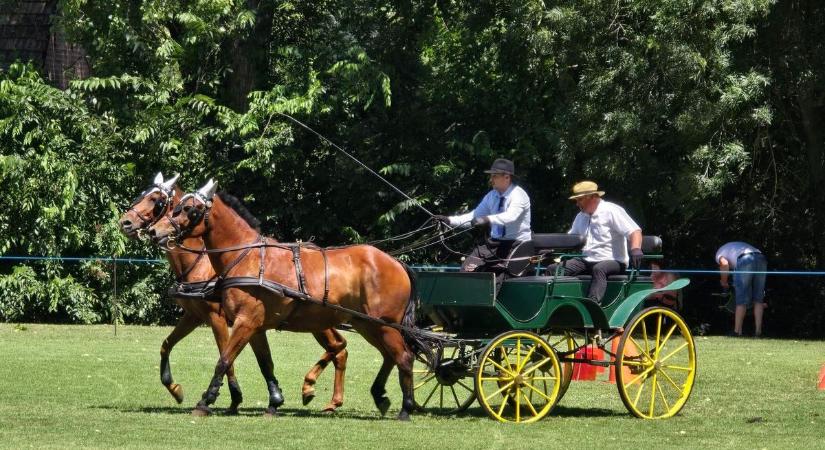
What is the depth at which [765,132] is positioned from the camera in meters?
21.7

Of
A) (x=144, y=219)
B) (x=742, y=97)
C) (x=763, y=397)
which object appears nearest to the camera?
(x=144, y=219)

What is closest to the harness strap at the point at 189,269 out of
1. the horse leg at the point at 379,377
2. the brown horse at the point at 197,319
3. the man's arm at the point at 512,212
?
the brown horse at the point at 197,319

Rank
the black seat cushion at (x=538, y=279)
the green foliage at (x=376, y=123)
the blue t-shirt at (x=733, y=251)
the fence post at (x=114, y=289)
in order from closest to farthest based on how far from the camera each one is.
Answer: the black seat cushion at (x=538, y=279), the green foliage at (x=376, y=123), the fence post at (x=114, y=289), the blue t-shirt at (x=733, y=251)

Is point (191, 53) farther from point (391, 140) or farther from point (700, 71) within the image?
point (700, 71)

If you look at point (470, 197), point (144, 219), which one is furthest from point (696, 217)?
point (144, 219)

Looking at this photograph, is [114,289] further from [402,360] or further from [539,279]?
[539,279]

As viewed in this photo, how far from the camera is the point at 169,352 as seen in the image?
12.1m

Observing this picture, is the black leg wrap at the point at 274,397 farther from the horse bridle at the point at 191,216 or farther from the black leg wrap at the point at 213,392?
the horse bridle at the point at 191,216

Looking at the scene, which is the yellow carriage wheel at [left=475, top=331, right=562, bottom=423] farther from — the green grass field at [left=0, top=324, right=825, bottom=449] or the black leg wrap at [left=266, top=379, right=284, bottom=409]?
the black leg wrap at [left=266, top=379, right=284, bottom=409]

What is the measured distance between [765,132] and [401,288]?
11.3 metres

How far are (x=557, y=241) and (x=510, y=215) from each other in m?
0.62

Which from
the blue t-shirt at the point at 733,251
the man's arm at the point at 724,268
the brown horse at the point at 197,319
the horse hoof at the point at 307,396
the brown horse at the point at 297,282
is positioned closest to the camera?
the brown horse at the point at 297,282

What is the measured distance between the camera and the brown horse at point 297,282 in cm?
1160

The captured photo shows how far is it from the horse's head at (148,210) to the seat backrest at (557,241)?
3.18 m
